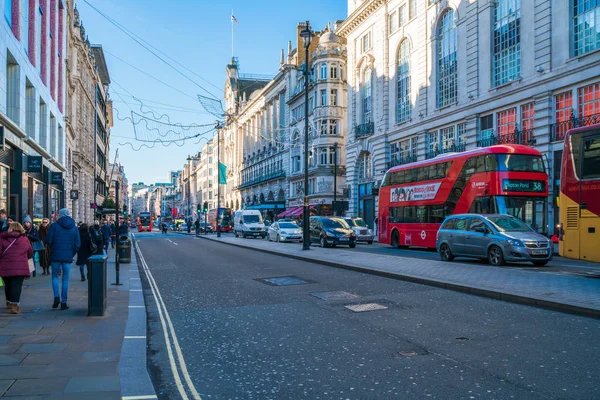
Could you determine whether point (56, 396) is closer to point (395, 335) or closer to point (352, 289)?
point (395, 335)

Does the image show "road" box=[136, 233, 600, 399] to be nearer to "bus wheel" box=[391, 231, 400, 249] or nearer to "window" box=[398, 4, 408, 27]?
"bus wheel" box=[391, 231, 400, 249]

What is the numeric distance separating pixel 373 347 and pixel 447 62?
33520 mm

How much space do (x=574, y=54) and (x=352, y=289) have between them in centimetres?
2119

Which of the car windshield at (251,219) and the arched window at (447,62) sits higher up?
the arched window at (447,62)

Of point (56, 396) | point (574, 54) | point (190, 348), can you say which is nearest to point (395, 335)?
point (190, 348)

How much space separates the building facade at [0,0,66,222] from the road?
10231 mm

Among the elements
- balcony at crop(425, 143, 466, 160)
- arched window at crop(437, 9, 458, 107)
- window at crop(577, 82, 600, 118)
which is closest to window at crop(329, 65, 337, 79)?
arched window at crop(437, 9, 458, 107)

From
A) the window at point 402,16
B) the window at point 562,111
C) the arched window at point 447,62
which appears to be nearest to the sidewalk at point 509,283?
the window at point 562,111

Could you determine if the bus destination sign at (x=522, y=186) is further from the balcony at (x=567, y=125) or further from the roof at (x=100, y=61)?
the roof at (x=100, y=61)

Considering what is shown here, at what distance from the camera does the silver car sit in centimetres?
1593

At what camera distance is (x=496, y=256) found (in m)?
16.6

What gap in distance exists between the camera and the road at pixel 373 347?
4906 millimetres

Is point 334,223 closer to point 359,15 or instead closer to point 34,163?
point 34,163

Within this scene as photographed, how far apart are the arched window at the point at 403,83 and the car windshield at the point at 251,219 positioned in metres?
14.9
